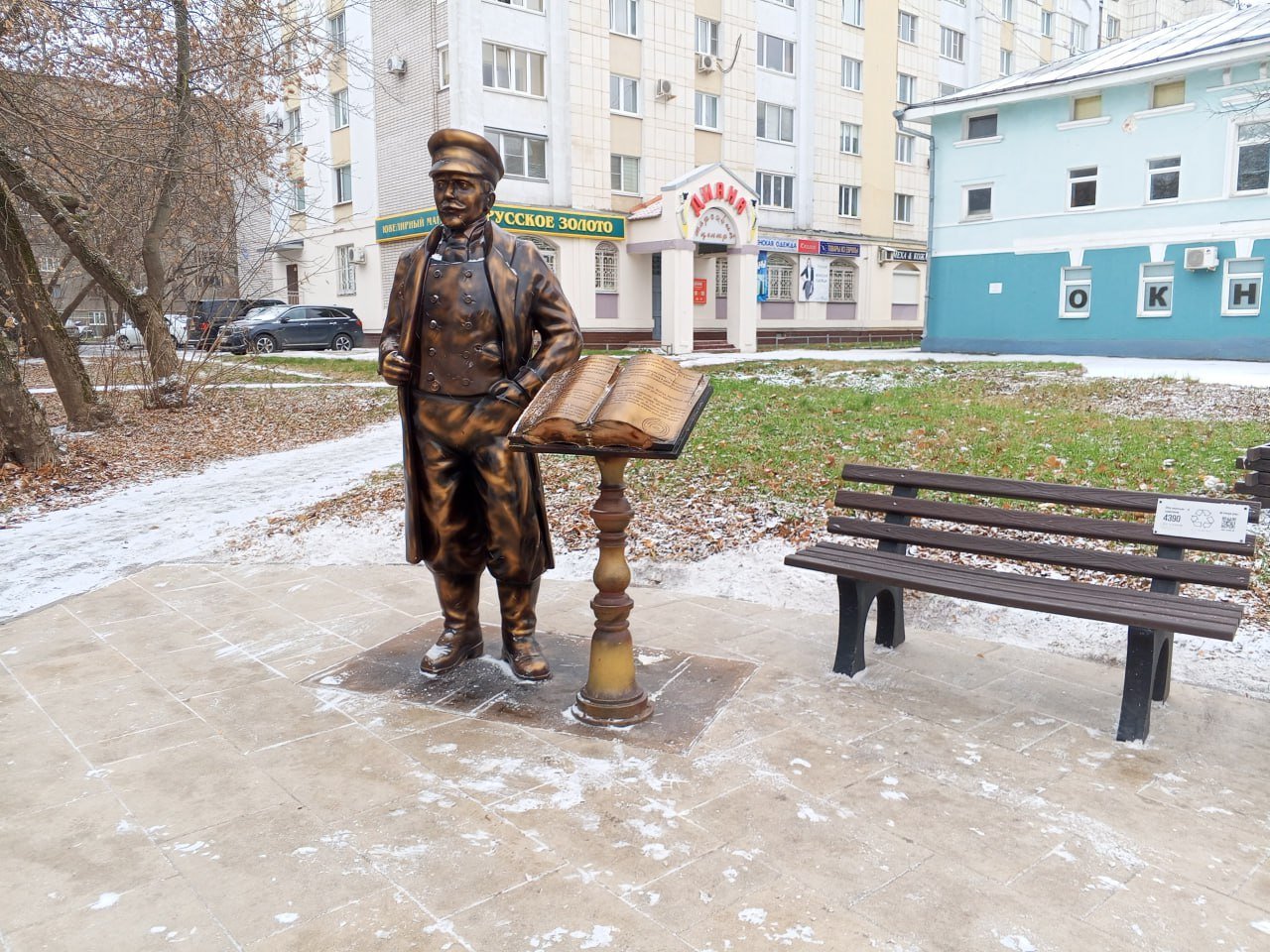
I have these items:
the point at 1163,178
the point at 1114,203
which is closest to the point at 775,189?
the point at 1114,203

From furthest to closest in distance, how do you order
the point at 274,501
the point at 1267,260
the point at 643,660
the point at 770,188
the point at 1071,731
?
the point at 770,188, the point at 1267,260, the point at 274,501, the point at 643,660, the point at 1071,731

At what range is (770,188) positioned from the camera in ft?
106

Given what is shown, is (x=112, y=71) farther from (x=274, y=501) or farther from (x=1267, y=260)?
(x=1267, y=260)

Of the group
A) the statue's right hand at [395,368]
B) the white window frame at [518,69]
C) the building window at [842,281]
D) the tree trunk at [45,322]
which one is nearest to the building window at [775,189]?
the building window at [842,281]

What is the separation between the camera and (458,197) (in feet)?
12.6

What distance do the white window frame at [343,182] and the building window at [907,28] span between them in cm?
1976

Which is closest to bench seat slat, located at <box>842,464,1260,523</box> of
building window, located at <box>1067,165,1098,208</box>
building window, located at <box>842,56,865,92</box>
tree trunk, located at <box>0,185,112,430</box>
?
tree trunk, located at <box>0,185,112,430</box>

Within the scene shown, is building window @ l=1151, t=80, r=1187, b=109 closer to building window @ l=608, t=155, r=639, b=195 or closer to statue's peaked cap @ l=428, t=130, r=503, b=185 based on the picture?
building window @ l=608, t=155, r=639, b=195

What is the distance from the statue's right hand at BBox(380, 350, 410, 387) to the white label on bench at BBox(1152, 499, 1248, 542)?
2.99m

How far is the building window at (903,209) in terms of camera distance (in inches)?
1427

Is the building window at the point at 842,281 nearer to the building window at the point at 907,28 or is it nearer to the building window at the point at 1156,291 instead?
the building window at the point at 907,28

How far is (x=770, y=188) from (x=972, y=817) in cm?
3135

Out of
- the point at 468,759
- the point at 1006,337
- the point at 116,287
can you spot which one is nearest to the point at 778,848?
the point at 468,759

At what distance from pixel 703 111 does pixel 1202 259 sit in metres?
14.7
